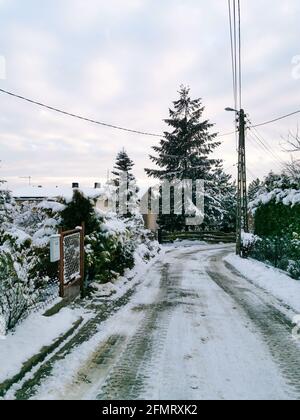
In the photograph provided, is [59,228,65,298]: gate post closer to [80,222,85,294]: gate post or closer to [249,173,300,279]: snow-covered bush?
[80,222,85,294]: gate post

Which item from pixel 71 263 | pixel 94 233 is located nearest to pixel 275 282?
pixel 94 233

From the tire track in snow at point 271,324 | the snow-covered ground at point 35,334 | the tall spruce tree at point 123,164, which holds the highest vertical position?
the tall spruce tree at point 123,164

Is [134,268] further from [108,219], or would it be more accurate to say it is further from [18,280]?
[18,280]

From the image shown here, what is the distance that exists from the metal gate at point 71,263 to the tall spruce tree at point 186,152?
27032mm

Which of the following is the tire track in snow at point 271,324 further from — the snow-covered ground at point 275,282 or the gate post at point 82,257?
the gate post at point 82,257

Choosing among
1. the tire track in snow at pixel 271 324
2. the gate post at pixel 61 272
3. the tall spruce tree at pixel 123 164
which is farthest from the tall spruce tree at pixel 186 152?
the gate post at pixel 61 272

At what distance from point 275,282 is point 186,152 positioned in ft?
85.4

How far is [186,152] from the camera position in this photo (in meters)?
36.4

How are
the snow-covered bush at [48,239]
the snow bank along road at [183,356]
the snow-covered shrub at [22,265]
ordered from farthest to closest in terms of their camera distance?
the snow-covered bush at [48,239] → the snow-covered shrub at [22,265] → the snow bank along road at [183,356]

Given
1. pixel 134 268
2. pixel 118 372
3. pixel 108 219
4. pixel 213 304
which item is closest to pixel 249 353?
pixel 118 372

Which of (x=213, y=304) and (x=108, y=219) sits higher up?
(x=108, y=219)

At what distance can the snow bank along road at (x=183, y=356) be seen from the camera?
14.1 ft

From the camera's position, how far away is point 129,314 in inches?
311

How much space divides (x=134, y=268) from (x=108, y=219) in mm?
4210
